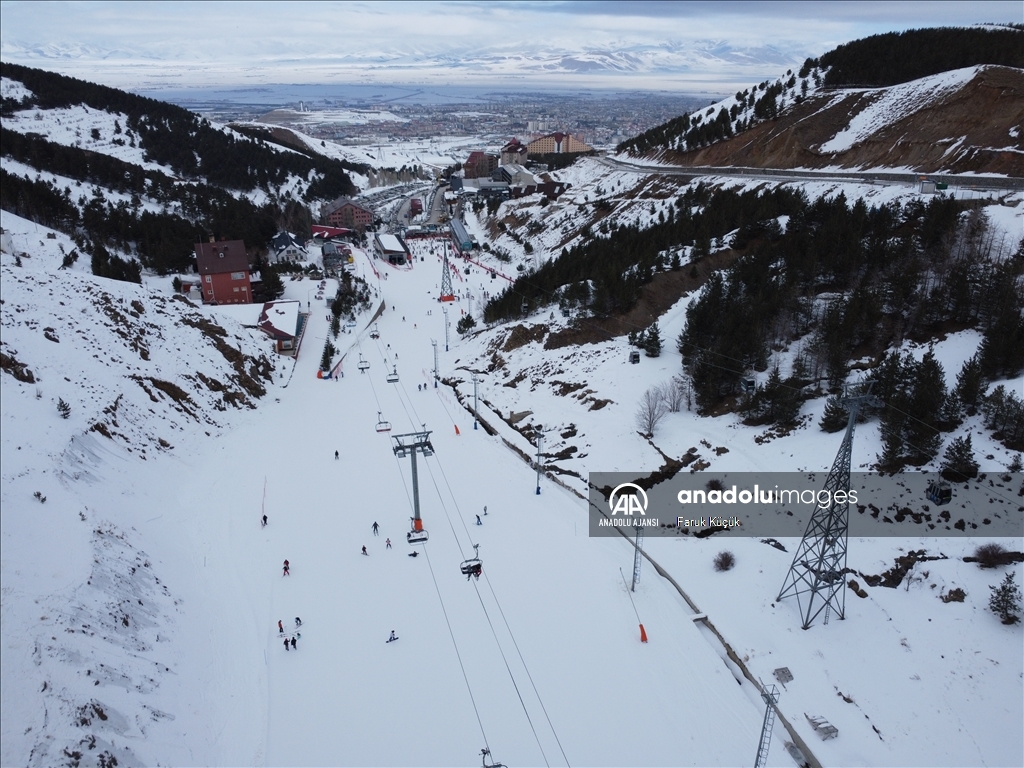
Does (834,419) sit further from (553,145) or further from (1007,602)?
(553,145)

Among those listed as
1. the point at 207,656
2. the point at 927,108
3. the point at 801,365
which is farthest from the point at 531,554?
the point at 927,108

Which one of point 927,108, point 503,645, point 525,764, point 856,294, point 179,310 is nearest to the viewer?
point 525,764

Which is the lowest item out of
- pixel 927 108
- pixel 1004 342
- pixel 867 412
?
pixel 867 412

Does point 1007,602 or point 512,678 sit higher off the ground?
point 1007,602

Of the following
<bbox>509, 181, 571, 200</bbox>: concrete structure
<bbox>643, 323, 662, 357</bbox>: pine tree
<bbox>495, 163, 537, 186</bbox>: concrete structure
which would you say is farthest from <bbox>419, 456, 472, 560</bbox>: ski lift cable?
<bbox>495, 163, 537, 186</bbox>: concrete structure

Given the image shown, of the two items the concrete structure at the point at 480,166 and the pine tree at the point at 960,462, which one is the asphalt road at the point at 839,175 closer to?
the pine tree at the point at 960,462

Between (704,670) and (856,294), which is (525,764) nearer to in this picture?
(704,670)

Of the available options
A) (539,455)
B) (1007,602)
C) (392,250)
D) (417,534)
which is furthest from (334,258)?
(1007,602)
